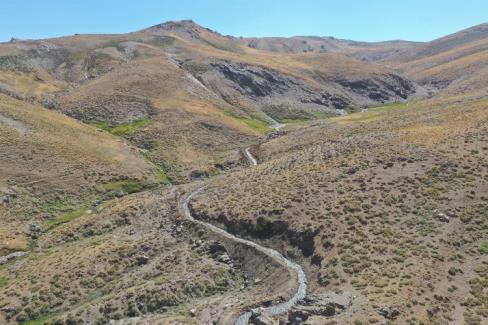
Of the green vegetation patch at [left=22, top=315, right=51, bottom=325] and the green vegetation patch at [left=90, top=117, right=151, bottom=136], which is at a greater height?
the green vegetation patch at [left=90, top=117, right=151, bottom=136]

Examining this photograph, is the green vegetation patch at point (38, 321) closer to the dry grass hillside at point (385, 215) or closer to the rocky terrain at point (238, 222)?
the rocky terrain at point (238, 222)

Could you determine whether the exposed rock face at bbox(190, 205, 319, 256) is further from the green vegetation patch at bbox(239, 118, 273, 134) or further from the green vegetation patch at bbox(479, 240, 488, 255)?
the green vegetation patch at bbox(239, 118, 273, 134)

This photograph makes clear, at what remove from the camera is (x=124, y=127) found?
11294 cm

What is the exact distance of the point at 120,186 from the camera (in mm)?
79062

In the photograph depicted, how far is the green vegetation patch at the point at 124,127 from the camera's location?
360ft

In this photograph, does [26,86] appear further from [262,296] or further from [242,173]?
[262,296]

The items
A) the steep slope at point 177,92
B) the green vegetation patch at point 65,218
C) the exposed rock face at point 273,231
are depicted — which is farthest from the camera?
the steep slope at point 177,92

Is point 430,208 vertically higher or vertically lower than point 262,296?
higher

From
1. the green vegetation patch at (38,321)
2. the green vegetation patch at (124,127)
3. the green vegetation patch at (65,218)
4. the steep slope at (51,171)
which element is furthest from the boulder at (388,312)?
the green vegetation patch at (124,127)

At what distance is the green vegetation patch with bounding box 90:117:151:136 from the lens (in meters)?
110

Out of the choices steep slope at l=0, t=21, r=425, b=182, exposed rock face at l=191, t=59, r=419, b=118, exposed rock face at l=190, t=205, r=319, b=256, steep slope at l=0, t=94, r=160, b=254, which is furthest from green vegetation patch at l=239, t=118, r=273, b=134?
exposed rock face at l=190, t=205, r=319, b=256

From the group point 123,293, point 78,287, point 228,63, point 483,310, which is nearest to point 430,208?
point 483,310

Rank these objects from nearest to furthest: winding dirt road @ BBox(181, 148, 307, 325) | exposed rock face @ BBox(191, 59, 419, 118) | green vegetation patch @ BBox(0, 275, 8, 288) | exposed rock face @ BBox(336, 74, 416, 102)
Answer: winding dirt road @ BBox(181, 148, 307, 325), green vegetation patch @ BBox(0, 275, 8, 288), exposed rock face @ BBox(191, 59, 419, 118), exposed rock face @ BBox(336, 74, 416, 102)

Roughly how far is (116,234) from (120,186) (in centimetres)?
2326
